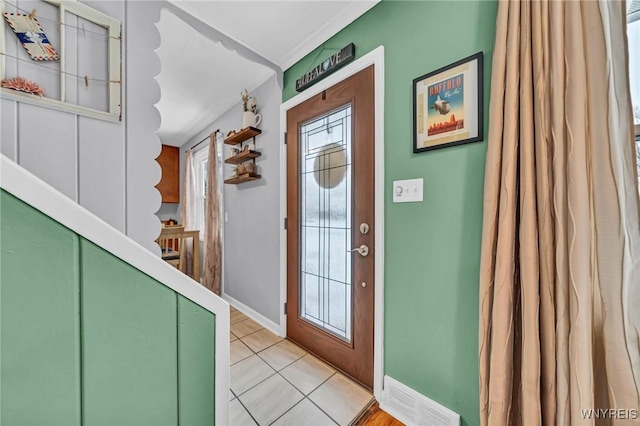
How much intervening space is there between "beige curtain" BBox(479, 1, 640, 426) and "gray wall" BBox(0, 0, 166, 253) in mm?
1603

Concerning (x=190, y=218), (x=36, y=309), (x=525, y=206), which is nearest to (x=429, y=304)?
(x=525, y=206)

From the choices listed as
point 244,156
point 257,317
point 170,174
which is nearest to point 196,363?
point 257,317

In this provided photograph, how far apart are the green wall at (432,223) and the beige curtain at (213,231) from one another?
2435mm

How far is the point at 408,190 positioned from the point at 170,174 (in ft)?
15.4

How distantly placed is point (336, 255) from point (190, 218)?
11.0 ft

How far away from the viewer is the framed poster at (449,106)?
111cm

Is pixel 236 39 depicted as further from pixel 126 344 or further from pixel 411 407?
pixel 411 407

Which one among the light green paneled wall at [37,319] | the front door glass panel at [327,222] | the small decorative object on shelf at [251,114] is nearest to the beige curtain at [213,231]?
the small decorative object on shelf at [251,114]

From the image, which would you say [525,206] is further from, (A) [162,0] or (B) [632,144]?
(A) [162,0]

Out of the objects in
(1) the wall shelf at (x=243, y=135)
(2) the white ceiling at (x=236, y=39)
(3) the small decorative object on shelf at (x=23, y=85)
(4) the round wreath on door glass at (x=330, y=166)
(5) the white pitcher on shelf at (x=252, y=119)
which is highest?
(2) the white ceiling at (x=236, y=39)

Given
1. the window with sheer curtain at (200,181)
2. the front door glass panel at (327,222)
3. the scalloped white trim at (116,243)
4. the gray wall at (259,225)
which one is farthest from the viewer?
the window with sheer curtain at (200,181)

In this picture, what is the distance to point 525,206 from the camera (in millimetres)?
908

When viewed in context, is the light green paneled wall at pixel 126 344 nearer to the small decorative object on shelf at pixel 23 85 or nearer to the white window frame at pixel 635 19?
the small decorative object on shelf at pixel 23 85

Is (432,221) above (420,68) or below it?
below
